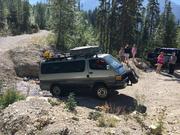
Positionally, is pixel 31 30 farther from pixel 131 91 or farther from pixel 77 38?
pixel 131 91

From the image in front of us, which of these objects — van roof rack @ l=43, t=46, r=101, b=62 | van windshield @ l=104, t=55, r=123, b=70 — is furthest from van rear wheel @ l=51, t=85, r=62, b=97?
van windshield @ l=104, t=55, r=123, b=70

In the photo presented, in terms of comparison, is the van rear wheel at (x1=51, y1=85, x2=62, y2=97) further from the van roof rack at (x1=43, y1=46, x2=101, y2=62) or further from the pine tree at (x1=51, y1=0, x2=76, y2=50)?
the pine tree at (x1=51, y1=0, x2=76, y2=50)

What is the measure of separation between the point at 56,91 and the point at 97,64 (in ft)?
9.96

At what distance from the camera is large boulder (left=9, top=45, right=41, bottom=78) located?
1137 inches

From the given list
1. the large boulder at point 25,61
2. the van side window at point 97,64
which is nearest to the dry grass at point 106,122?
the van side window at point 97,64

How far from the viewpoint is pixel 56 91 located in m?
20.9

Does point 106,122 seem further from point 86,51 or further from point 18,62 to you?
point 18,62

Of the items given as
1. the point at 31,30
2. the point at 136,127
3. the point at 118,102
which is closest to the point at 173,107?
the point at 118,102

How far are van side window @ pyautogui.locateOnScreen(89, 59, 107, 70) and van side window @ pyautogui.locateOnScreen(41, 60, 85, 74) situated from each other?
0.47 metres

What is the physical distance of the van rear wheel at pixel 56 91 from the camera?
20828mm

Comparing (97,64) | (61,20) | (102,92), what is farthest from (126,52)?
(102,92)

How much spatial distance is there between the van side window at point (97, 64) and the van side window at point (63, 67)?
1.54 feet

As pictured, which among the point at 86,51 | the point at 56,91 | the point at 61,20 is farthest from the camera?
the point at 61,20

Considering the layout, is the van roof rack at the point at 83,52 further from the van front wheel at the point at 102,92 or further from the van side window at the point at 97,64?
the van front wheel at the point at 102,92
